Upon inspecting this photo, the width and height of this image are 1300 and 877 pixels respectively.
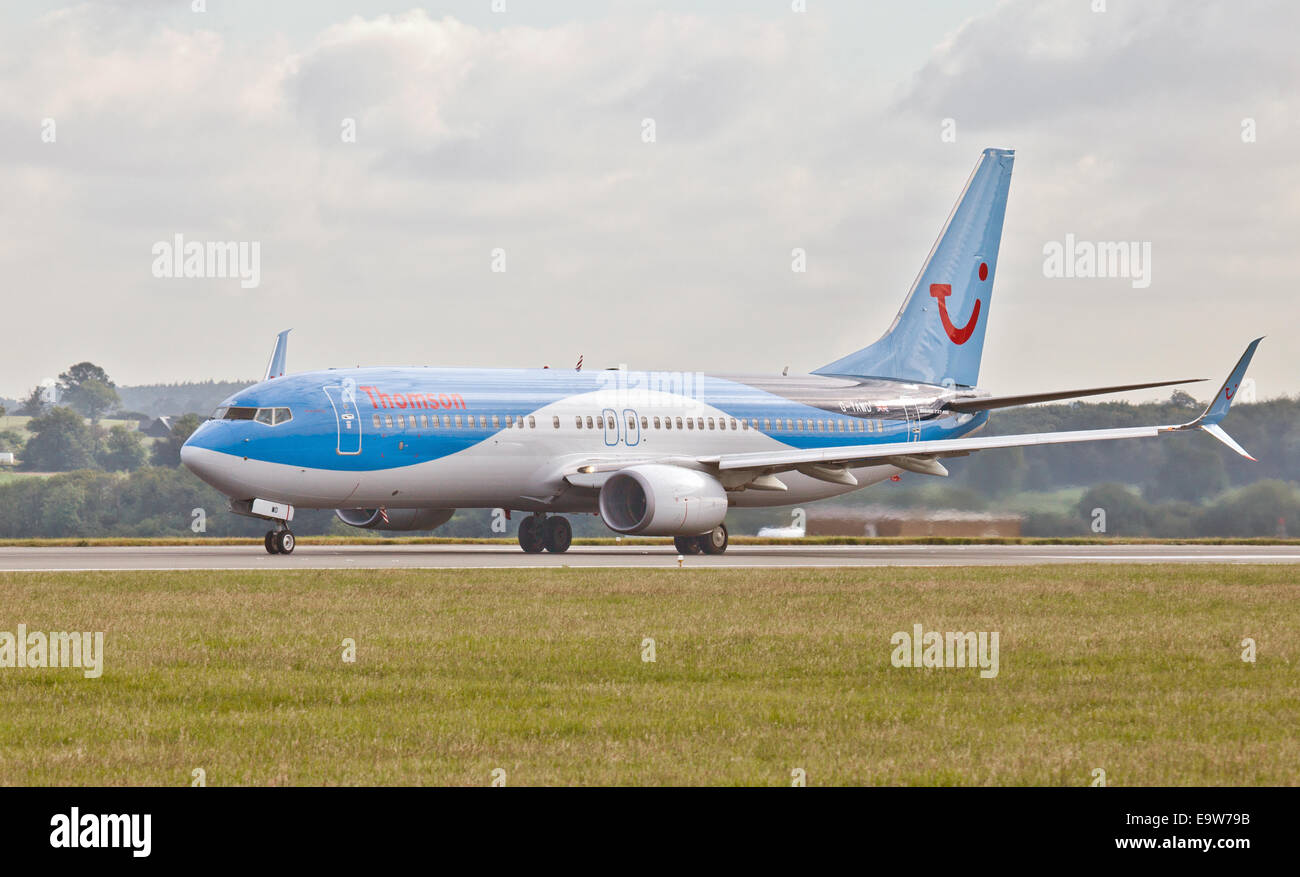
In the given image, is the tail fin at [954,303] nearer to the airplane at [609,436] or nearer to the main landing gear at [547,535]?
the airplane at [609,436]

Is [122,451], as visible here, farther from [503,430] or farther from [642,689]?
[642,689]

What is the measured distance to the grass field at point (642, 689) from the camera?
1113 centimetres

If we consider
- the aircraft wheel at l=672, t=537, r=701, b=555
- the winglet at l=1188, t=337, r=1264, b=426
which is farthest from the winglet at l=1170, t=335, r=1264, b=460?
the aircraft wheel at l=672, t=537, r=701, b=555

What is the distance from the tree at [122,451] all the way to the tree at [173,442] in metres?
1.49

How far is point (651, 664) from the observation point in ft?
53.5

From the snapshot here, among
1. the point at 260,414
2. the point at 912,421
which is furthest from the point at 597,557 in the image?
the point at 912,421

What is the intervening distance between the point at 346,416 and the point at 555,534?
7305mm

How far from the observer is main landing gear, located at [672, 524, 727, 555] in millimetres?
41062

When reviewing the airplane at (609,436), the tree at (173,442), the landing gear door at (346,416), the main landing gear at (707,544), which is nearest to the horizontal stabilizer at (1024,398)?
the airplane at (609,436)

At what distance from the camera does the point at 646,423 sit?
41.9 metres

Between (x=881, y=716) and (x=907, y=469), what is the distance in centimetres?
2984

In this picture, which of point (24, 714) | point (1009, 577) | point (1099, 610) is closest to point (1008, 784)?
point (24, 714)

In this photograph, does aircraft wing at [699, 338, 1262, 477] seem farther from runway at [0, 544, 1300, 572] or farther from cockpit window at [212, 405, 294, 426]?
cockpit window at [212, 405, 294, 426]

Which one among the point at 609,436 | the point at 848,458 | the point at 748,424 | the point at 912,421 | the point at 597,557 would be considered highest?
the point at 912,421
